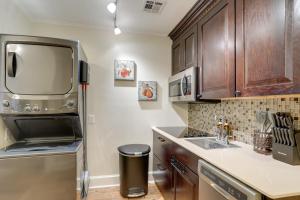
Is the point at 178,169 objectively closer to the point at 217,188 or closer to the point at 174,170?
the point at 174,170

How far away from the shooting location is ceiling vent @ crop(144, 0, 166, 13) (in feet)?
6.32

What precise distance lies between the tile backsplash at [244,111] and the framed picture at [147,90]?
27.6 inches

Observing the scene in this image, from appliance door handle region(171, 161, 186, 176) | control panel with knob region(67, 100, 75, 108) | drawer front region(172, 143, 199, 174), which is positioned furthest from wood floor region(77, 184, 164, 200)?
control panel with knob region(67, 100, 75, 108)

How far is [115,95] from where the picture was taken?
2717 mm

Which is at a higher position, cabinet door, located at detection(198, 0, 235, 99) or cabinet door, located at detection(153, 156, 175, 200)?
cabinet door, located at detection(198, 0, 235, 99)

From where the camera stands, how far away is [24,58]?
1.71 m

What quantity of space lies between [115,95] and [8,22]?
1462mm

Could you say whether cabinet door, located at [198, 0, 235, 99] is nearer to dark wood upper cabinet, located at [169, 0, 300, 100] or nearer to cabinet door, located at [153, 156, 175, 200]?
dark wood upper cabinet, located at [169, 0, 300, 100]

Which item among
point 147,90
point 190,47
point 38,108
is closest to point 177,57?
point 190,47

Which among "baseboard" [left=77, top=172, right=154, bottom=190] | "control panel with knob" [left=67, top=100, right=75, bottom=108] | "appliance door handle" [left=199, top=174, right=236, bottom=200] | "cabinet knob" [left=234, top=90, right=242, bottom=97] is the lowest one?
"baseboard" [left=77, top=172, right=154, bottom=190]

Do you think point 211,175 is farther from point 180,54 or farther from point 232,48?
point 180,54

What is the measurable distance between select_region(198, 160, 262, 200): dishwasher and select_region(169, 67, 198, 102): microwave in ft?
3.06

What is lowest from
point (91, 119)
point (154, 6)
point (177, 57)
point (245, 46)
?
point (91, 119)

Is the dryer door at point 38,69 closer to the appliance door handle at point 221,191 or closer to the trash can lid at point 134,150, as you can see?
the trash can lid at point 134,150
